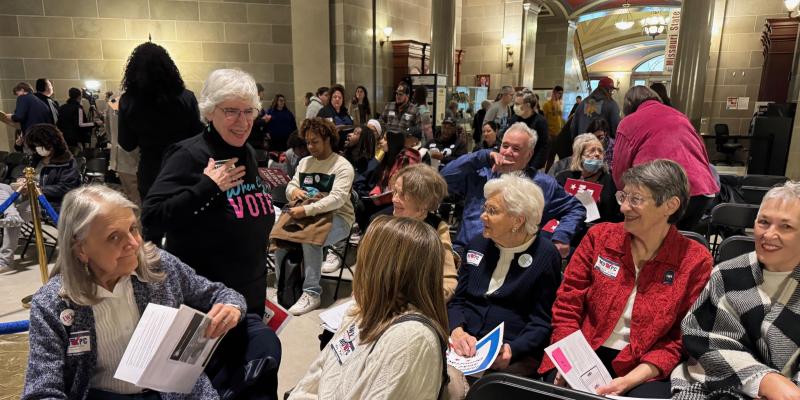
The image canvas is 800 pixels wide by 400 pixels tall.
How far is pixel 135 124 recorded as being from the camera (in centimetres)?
284

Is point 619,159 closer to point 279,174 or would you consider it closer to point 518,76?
point 279,174

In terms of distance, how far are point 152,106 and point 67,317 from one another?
1.84 meters

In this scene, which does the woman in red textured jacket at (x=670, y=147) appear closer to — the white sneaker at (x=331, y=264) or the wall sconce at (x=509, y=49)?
the white sneaker at (x=331, y=264)

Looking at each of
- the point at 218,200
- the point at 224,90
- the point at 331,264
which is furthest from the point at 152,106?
the point at 331,264

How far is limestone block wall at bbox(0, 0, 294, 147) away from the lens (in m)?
8.34

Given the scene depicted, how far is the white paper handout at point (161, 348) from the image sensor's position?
1315 millimetres

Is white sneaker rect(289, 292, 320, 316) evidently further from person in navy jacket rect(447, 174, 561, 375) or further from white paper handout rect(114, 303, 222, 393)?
white paper handout rect(114, 303, 222, 393)

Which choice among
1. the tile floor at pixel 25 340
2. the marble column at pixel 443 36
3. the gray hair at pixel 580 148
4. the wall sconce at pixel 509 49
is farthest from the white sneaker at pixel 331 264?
the wall sconce at pixel 509 49

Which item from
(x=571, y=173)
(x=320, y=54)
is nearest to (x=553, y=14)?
(x=320, y=54)

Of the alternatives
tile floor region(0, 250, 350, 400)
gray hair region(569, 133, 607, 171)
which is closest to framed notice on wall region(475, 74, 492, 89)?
gray hair region(569, 133, 607, 171)

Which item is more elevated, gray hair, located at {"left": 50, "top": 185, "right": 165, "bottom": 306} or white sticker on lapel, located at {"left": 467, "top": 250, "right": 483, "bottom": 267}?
gray hair, located at {"left": 50, "top": 185, "right": 165, "bottom": 306}

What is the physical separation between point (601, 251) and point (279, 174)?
279 cm

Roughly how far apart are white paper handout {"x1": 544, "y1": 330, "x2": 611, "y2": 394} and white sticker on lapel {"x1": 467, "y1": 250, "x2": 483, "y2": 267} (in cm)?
51

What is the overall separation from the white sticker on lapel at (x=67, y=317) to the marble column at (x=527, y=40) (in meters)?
13.5
